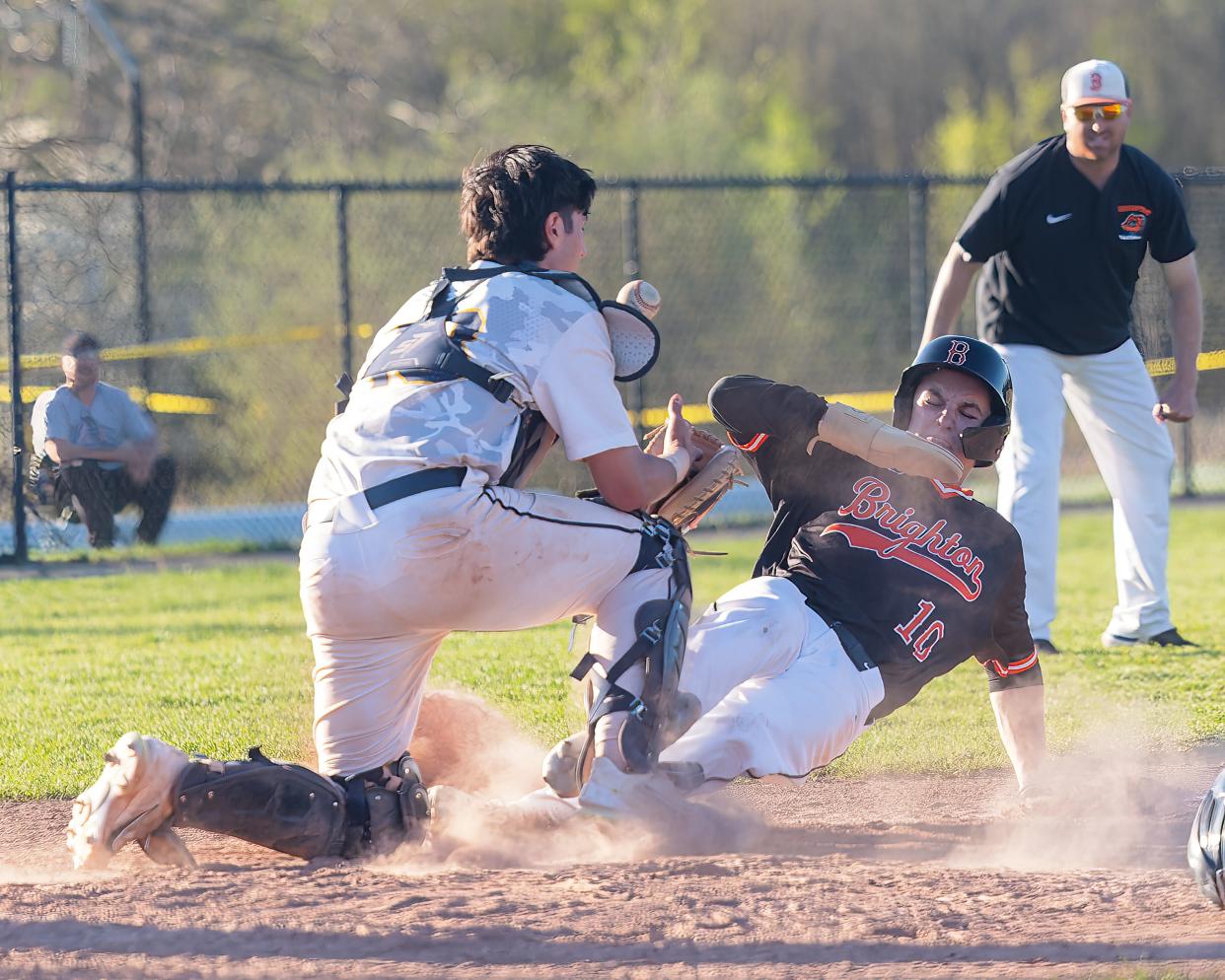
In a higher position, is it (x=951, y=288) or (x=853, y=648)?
(x=951, y=288)

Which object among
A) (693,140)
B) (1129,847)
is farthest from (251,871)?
(693,140)

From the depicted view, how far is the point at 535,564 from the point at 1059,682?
3.09 meters

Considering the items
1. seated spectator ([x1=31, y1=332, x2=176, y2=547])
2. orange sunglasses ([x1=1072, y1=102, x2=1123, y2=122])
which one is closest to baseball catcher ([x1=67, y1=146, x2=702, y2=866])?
orange sunglasses ([x1=1072, y1=102, x2=1123, y2=122])

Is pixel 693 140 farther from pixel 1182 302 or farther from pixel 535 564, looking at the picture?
pixel 535 564

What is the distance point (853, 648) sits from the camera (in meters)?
4.16

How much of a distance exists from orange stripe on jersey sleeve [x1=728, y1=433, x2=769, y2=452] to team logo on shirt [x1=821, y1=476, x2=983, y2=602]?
0.29 m

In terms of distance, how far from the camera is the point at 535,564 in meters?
3.65

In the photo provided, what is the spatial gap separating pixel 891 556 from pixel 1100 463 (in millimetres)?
2952

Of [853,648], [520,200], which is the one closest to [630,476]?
[520,200]

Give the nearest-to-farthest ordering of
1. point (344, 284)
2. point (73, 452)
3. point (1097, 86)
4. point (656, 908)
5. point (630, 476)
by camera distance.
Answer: point (656, 908) → point (630, 476) → point (1097, 86) → point (73, 452) → point (344, 284)

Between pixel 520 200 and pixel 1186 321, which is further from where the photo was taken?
pixel 1186 321

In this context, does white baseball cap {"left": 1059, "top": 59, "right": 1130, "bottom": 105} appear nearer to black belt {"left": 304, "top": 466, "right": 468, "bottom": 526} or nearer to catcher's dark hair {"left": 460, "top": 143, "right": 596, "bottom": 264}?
catcher's dark hair {"left": 460, "top": 143, "right": 596, "bottom": 264}

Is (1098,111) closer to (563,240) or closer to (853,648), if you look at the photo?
(853,648)

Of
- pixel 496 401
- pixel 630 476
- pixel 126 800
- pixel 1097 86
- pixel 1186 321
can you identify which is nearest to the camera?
pixel 126 800
